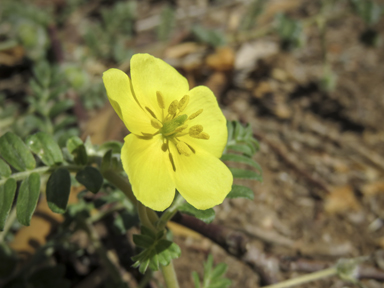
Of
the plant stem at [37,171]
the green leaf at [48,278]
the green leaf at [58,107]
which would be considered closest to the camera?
the plant stem at [37,171]

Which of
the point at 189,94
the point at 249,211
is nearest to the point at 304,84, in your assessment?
the point at 249,211

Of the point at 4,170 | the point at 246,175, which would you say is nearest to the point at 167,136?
the point at 246,175

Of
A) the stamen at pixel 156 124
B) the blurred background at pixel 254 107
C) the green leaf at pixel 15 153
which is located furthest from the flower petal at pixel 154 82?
A: the blurred background at pixel 254 107

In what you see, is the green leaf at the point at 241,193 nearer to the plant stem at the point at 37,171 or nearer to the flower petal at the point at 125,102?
the flower petal at the point at 125,102

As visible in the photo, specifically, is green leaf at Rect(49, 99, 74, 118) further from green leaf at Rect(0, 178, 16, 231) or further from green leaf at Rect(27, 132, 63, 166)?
green leaf at Rect(0, 178, 16, 231)

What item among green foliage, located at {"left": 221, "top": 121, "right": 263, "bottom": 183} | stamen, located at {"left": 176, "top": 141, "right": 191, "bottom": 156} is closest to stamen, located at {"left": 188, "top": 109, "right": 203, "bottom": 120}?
stamen, located at {"left": 176, "top": 141, "right": 191, "bottom": 156}

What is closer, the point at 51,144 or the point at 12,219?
the point at 51,144

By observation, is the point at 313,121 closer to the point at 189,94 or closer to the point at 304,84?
the point at 304,84

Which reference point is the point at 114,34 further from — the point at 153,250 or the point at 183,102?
the point at 153,250
